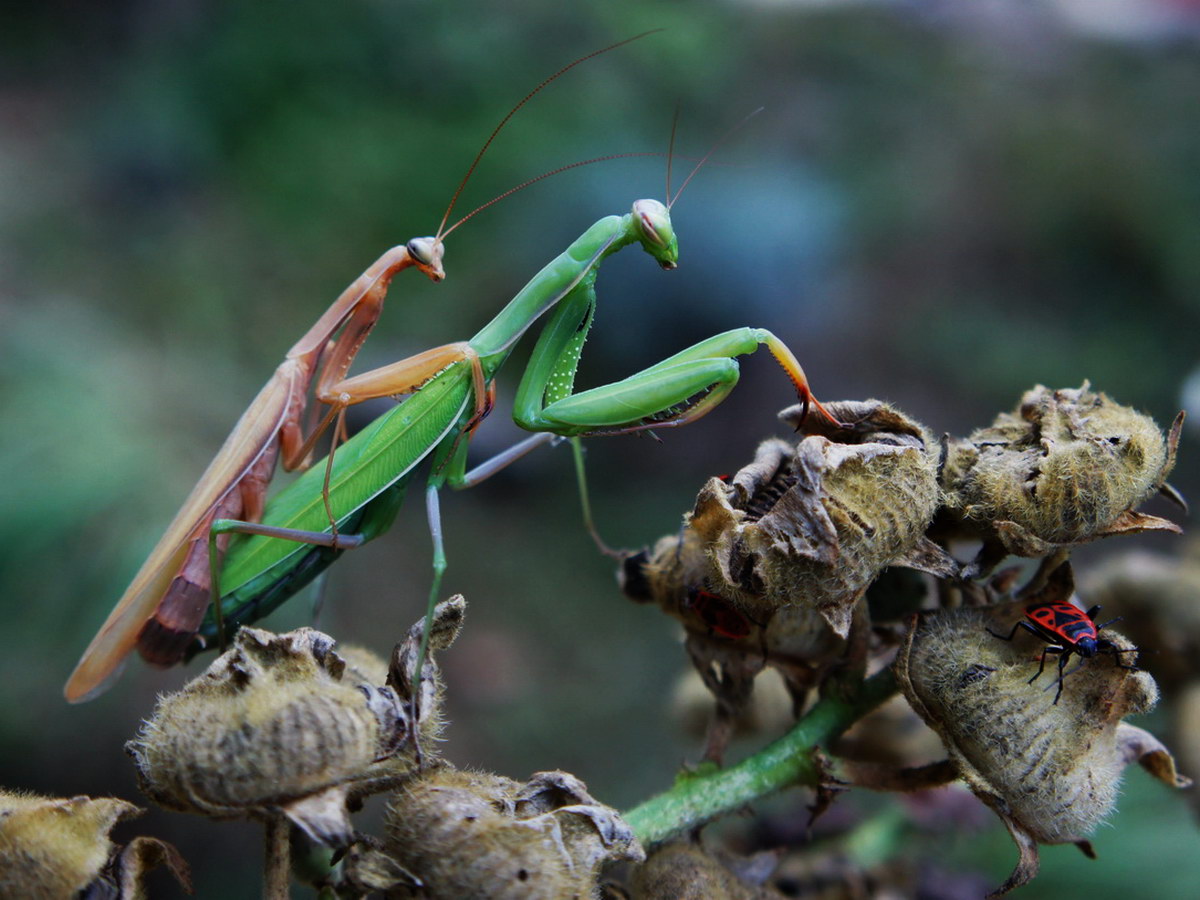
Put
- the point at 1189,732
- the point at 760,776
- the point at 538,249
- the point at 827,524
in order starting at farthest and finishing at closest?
the point at 538,249 < the point at 1189,732 < the point at 760,776 < the point at 827,524

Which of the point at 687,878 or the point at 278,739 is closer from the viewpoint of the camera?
the point at 278,739

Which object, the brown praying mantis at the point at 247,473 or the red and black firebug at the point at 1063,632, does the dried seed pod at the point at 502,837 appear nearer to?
the red and black firebug at the point at 1063,632

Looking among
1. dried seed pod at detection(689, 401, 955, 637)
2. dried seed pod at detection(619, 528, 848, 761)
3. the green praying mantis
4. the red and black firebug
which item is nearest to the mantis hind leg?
the green praying mantis

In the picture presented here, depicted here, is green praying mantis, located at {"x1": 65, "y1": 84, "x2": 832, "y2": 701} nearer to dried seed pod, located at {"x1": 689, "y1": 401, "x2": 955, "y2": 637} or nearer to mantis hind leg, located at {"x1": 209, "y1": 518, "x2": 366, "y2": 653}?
mantis hind leg, located at {"x1": 209, "y1": 518, "x2": 366, "y2": 653}

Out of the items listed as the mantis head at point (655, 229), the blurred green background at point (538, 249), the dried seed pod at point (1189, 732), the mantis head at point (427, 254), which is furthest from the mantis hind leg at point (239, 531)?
the dried seed pod at point (1189, 732)

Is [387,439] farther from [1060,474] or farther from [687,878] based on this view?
[1060,474]

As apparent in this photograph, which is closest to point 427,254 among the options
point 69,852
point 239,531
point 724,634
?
point 239,531
